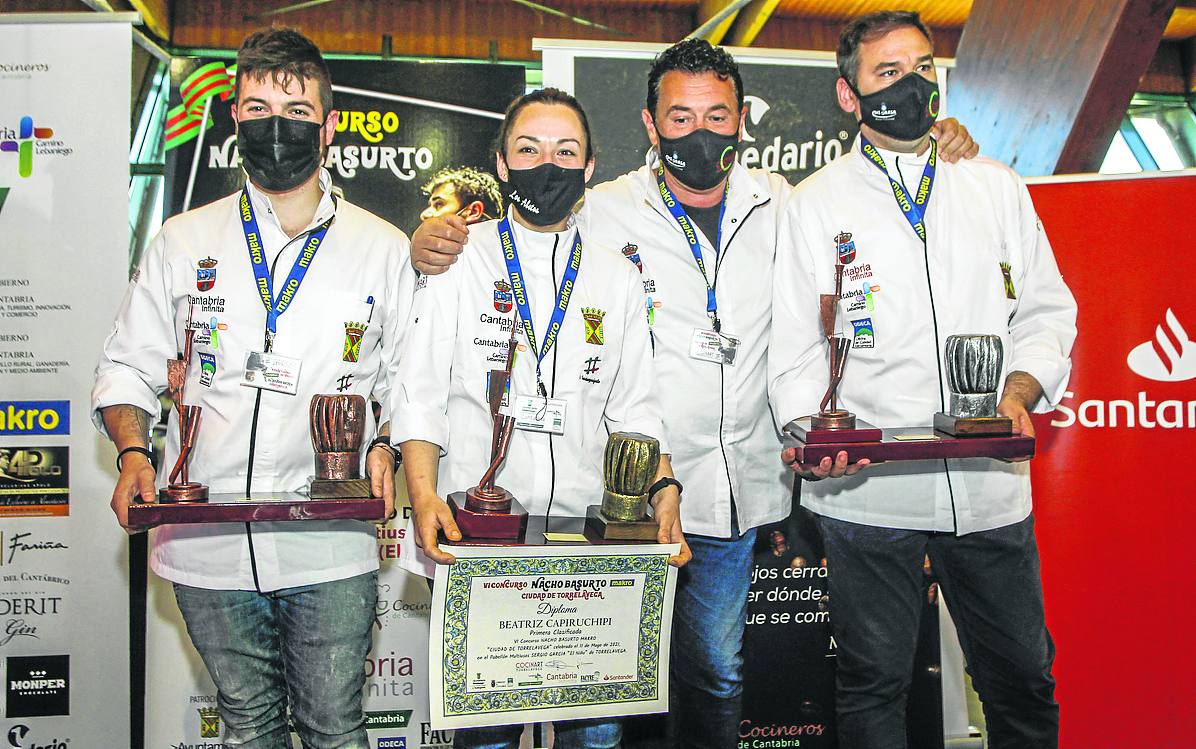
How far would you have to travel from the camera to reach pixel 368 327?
2342 millimetres

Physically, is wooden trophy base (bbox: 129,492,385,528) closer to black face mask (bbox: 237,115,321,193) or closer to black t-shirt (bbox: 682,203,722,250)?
black face mask (bbox: 237,115,321,193)

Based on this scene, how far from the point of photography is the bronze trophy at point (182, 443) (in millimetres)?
2064

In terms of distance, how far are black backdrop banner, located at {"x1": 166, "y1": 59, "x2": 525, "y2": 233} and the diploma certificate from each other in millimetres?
2288

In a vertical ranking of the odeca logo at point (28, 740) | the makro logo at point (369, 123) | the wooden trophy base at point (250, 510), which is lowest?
the odeca logo at point (28, 740)

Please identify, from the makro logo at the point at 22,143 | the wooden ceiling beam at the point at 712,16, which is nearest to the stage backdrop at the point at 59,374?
the makro logo at the point at 22,143

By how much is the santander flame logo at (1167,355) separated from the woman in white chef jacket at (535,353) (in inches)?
82.5

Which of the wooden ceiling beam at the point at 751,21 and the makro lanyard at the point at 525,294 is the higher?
the wooden ceiling beam at the point at 751,21

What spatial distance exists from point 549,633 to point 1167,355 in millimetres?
2649

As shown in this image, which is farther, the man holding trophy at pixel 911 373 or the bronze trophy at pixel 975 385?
the man holding trophy at pixel 911 373

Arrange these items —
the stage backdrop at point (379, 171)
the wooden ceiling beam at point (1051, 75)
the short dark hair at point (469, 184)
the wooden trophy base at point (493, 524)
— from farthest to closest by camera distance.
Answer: the short dark hair at point (469, 184) → the stage backdrop at point (379, 171) → the wooden ceiling beam at point (1051, 75) → the wooden trophy base at point (493, 524)

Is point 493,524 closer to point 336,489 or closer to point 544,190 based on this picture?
point 336,489

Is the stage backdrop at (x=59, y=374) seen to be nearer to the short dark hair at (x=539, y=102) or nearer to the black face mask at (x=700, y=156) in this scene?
the short dark hair at (x=539, y=102)

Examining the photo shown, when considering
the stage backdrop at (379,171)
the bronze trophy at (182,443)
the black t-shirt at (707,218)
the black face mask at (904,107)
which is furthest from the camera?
the stage backdrop at (379,171)

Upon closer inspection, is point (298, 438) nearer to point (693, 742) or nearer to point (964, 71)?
point (693, 742)
